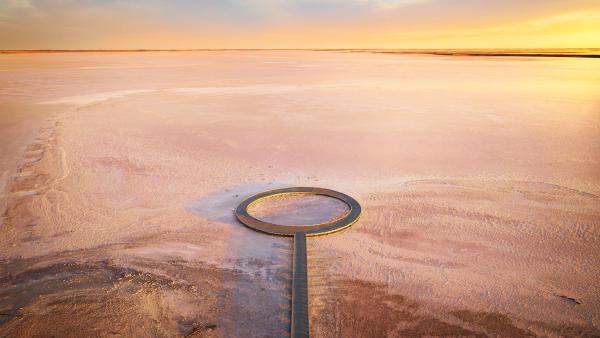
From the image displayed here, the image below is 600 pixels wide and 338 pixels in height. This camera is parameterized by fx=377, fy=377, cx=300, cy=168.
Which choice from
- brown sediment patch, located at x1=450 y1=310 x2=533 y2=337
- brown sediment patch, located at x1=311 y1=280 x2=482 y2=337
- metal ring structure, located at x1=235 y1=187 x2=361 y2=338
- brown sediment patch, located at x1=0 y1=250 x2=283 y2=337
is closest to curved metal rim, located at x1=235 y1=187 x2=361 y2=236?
metal ring structure, located at x1=235 y1=187 x2=361 y2=338

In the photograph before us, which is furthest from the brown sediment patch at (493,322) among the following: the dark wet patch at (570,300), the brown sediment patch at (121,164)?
the brown sediment patch at (121,164)

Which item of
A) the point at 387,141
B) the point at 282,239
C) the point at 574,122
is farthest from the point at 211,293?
the point at 574,122

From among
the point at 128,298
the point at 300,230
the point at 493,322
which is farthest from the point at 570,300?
the point at 128,298

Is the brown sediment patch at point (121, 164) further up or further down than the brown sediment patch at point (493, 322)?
further up

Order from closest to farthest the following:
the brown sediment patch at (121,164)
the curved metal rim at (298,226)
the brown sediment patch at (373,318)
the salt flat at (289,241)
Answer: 1. the brown sediment patch at (373,318)
2. the salt flat at (289,241)
3. the curved metal rim at (298,226)
4. the brown sediment patch at (121,164)

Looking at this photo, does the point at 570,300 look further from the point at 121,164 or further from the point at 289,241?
the point at 121,164

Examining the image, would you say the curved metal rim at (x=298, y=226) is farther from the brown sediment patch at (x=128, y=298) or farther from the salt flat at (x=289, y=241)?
the brown sediment patch at (x=128, y=298)
